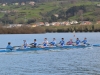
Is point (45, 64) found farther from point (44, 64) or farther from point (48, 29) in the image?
point (48, 29)

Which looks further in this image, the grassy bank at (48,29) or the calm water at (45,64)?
the grassy bank at (48,29)

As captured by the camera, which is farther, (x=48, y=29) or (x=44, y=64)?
(x=48, y=29)

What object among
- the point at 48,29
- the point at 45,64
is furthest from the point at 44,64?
the point at 48,29

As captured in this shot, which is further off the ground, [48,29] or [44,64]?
[48,29]

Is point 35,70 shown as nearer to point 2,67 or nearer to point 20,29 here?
point 2,67

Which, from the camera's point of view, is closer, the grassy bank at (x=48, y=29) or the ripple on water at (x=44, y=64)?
the ripple on water at (x=44, y=64)

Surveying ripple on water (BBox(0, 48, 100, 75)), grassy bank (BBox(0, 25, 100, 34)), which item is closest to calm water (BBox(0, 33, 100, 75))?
ripple on water (BBox(0, 48, 100, 75))

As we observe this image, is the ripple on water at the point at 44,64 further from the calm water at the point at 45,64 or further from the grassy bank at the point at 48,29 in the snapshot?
the grassy bank at the point at 48,29

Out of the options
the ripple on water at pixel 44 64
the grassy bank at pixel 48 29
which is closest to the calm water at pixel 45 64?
the ripple on water at pixel 44 64

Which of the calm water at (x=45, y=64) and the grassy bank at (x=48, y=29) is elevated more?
the grassy bank at (x=48, y=29)

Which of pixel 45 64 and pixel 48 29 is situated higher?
pixel 48 29

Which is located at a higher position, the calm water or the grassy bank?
the grassy bank

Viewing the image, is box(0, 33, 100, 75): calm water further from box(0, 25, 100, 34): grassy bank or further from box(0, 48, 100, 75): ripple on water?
box(0, 25, 100, 34): grassy bank

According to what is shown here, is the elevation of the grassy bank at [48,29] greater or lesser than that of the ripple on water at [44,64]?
greater
